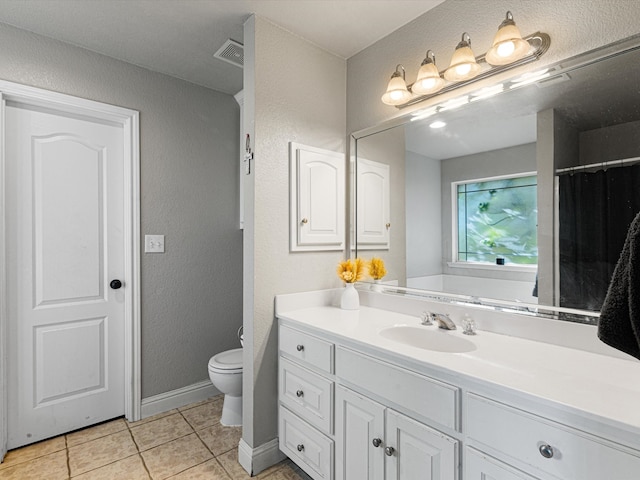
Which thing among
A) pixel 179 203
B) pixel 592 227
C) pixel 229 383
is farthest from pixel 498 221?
pixel 179 203

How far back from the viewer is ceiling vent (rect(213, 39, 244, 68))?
2.02 metres

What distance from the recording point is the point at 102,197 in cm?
218

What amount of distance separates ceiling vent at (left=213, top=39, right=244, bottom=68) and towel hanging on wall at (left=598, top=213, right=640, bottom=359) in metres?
2.14

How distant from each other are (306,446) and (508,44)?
198 cm

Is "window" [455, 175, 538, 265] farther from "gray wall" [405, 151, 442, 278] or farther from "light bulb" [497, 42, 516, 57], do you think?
"light bulb" [497, 42, 516, 57]

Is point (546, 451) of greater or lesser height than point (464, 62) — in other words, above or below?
below

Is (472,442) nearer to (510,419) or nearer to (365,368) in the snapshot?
(510,419)

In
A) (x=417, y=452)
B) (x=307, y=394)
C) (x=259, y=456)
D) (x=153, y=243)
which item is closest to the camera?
(x=417, y=452)

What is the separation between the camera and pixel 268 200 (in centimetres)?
181

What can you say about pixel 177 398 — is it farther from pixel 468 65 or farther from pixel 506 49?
pixel 506 49

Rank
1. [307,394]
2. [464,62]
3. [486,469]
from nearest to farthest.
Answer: [486,469], [464,62], [307,394]

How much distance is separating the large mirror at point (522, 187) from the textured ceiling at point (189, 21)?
0.57 metres

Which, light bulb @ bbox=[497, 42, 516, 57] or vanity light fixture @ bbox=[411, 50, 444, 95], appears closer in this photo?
light bulb @ bbox=[497, 42, 516, 57]

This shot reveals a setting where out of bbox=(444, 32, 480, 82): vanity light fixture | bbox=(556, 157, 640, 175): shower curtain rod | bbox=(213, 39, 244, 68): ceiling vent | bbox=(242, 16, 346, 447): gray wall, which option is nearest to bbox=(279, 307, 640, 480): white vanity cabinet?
bbox=(242, 16, 346, 447): gray wall
